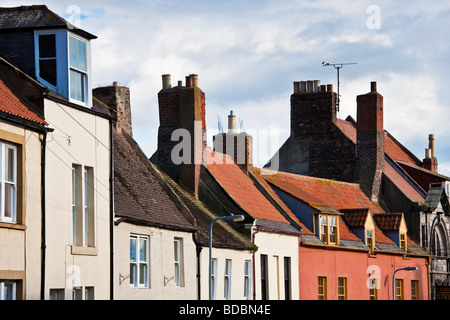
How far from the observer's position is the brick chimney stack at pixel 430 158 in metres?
76.1

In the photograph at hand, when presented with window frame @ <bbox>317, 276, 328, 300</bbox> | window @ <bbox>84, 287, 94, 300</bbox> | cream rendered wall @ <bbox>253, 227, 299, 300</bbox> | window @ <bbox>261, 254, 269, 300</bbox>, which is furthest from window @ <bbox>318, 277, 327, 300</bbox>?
window @ <bbox>84, 287, 94, 300</bbox>

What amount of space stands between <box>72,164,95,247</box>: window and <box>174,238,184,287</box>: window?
338 inches

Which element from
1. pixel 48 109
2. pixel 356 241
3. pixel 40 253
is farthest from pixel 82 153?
pixel 356 241

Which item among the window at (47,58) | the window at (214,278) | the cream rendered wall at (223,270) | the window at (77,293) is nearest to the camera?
the window at (77,293)

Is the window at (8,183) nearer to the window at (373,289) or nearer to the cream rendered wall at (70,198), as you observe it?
the cream rendered wall at (70,198)

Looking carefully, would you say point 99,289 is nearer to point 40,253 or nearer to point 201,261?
point 40,253

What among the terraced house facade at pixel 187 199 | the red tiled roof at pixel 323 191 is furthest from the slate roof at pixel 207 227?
the red tiled roof at pixel 323 191

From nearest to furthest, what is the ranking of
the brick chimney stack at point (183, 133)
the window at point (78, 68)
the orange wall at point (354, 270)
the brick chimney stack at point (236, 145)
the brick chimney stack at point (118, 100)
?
the window at point (78, 68) → the brick chimney stack at point (118, 100) → the brick chimney stack at point (183, 133) → the orange wall at point (354, 270) → the brick chimney stack at point (236, 145)

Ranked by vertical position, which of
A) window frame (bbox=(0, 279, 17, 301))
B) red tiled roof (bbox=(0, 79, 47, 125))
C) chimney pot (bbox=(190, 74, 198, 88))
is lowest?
window frame (bbox=(0, 279, 17, 301))

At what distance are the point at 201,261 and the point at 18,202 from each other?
14745 millimetres

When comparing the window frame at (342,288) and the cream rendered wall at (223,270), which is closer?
the cream rendered wall at (223,270)

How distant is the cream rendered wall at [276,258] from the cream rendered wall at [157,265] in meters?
6.73

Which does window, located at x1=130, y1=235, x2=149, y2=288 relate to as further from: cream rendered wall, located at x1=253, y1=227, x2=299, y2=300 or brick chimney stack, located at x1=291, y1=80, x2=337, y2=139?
brick chimney stack, located at x1=291, y1=80, x2=337, y2=139

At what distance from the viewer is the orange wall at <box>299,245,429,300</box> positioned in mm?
→ 48562
